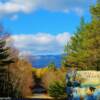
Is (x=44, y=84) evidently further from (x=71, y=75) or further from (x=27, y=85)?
(x=71, y=75)

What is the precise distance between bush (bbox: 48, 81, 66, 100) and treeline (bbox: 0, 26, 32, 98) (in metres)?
5.76

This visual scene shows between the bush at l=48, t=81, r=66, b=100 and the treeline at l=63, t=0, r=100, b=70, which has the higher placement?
the treeline at l=63, t=0, r=100, b=70

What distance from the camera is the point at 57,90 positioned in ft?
305

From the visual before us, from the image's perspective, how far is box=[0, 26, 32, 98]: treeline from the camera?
77.9m

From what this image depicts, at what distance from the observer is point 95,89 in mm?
67875

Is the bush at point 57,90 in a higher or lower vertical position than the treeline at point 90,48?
lower

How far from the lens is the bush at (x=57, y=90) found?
9250cm

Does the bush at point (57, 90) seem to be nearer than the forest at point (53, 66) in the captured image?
No

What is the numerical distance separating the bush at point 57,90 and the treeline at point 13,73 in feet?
18.9

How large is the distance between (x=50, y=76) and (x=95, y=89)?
33.2 meters

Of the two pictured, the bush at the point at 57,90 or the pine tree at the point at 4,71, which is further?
the bush at the point at 57,90

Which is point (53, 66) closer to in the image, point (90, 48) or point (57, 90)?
point (57, 90)

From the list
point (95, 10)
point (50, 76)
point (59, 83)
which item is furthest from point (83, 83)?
point (50, 76)

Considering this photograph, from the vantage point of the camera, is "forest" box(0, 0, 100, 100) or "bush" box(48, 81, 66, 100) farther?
"bush" box(48, 81, 66, 100)
